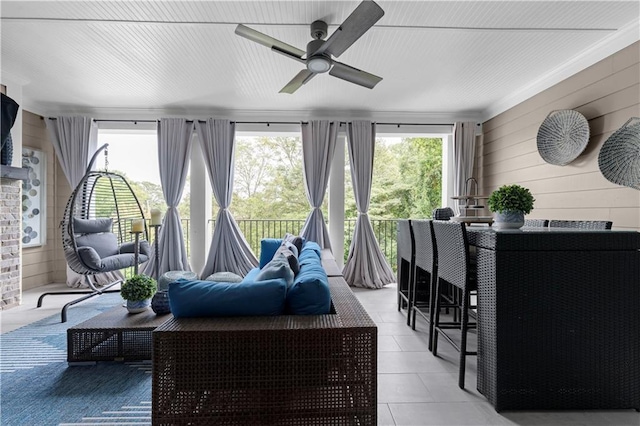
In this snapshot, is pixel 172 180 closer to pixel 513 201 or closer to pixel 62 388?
pixel 62 388

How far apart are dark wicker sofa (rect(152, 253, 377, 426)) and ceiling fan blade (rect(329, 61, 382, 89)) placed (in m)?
2.10

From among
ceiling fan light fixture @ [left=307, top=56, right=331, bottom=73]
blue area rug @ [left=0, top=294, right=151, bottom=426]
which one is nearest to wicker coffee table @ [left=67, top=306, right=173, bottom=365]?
blue area rug @ [left=0, top=294, right=151, bottom=426]

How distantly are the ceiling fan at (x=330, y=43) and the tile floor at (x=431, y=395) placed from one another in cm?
227

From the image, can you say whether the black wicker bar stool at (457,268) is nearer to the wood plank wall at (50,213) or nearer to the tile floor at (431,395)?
the tile floor at (431,395)

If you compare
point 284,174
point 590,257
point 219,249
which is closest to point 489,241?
point 590,257

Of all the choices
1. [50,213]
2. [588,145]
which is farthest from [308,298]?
[50,213]

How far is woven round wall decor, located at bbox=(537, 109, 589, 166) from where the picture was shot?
2951 millimetres

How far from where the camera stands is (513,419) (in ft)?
5.34

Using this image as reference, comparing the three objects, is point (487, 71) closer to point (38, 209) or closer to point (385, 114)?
point (385, 114)

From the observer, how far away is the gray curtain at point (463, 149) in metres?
4.72

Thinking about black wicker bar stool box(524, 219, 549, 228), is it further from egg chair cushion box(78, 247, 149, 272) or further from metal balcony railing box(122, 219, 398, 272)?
egg chair cushion box(78, 247, 149, 272)

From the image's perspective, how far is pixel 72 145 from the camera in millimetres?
4441

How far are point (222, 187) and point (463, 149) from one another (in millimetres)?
3676

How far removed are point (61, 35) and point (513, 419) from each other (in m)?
4.31
